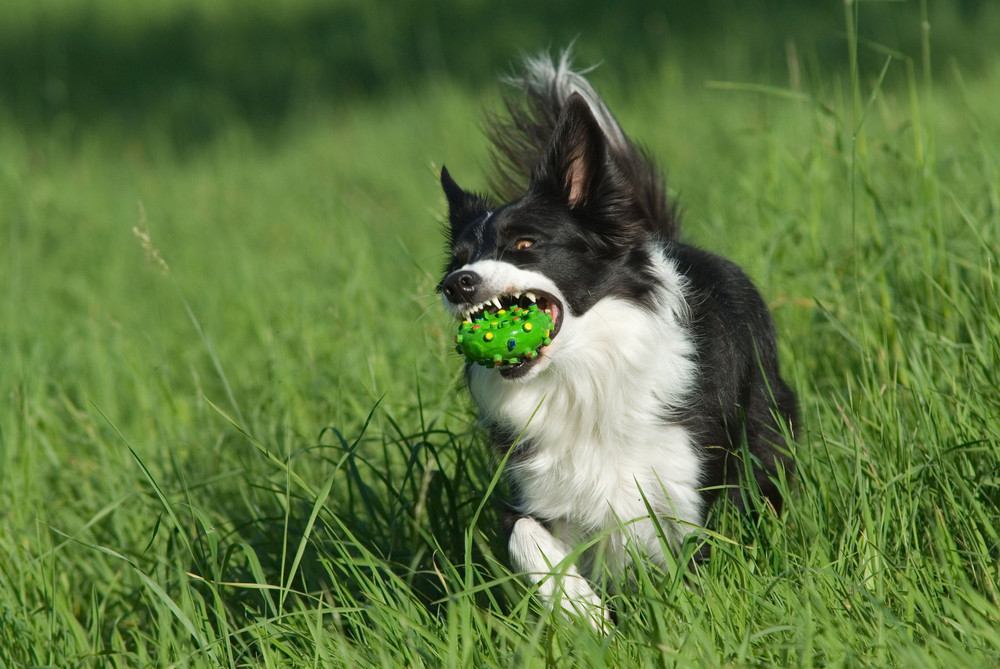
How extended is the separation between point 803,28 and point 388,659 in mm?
8114

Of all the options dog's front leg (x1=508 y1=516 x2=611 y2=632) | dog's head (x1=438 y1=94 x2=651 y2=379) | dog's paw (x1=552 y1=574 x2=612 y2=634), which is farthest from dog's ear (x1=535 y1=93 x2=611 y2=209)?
dog's paw (x1=552 y1=574 x2=612 y2=634)

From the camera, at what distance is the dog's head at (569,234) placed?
2734 millimetres

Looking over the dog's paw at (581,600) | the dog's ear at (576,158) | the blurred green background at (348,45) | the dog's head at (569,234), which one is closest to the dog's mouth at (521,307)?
the dog's head at (569,234)

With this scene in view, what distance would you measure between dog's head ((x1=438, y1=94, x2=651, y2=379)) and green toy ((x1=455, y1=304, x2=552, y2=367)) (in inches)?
2.2

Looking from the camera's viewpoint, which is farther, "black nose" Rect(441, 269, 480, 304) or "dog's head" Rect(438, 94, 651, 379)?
"dog's head" Rect(438, 94, 651, 379)

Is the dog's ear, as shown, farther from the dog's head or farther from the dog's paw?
the dog's paw

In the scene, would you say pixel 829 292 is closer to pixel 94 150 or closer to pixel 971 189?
pixel 971 189

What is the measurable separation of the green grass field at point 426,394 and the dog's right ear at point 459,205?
308mm

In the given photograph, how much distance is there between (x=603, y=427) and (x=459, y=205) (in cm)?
94

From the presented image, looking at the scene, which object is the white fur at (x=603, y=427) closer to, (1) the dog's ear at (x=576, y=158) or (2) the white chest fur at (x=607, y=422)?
(2) the white chest fur at (x=607, y=422)

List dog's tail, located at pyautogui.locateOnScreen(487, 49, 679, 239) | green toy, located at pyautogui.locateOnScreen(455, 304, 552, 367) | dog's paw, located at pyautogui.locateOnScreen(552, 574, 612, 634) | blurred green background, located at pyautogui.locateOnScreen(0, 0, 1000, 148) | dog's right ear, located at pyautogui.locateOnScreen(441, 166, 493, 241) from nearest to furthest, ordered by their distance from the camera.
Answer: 1. dog's paw, located at pyautogui.locateOnScreen(552, 574, 612, 634)
2. green toy, located at pyautogui.locateOnScreen(455, 304, 552, 367)
3. dog's right ear, located at pyautogui.locateOnScreen(441, 166, 493, 241)
4. dog's tail, located at pyautogui.locateOnScreen(487, 49, 679, 239)
5. blurred green background, located at pyautogui.locateOnScreen(0, 0, 1000, 148)

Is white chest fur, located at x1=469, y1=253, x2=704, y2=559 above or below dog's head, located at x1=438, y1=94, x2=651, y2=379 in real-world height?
below

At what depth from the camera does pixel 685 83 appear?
8156mm

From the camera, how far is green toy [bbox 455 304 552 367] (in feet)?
8.40
